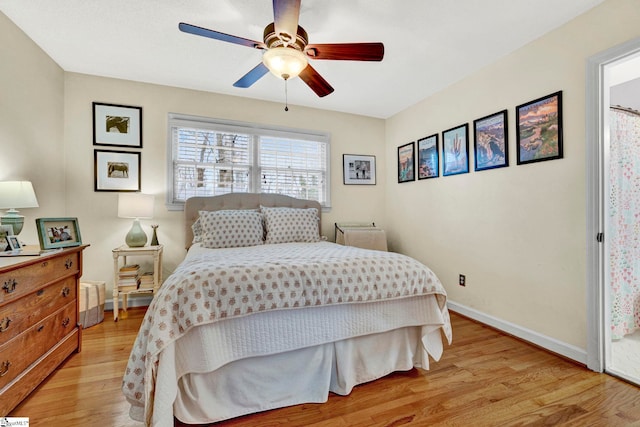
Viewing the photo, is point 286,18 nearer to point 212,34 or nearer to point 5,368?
point 212,34

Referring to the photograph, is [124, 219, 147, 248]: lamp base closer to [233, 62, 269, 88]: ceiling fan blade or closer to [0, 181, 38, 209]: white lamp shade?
[0, 181, 38, 209]: white lamp shade

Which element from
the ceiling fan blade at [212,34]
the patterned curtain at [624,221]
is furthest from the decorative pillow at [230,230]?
the patterned curtain at [624,221]

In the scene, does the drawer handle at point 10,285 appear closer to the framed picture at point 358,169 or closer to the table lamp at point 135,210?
the table lamp at point 135,210

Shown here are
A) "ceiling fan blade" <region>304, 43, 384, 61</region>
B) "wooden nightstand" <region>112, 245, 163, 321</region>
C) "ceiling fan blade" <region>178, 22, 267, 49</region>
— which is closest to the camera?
"ceiling fan blade" <region>178, 22, 267, 49</region>

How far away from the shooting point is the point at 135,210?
114 inches

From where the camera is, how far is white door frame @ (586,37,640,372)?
1.93m

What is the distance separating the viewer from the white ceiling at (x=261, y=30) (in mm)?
2027

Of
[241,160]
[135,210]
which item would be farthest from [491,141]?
[135,210]

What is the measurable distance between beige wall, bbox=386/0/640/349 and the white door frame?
0.23 feet

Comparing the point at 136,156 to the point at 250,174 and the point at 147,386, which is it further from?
the point at 147,386

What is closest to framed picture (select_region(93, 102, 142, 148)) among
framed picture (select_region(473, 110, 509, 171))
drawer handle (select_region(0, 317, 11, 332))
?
drawer handle (select_region(0, 317, 11, 332))

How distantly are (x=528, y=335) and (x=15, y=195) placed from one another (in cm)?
399

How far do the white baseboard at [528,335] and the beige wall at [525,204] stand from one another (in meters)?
0.04

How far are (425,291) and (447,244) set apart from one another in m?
1.63
